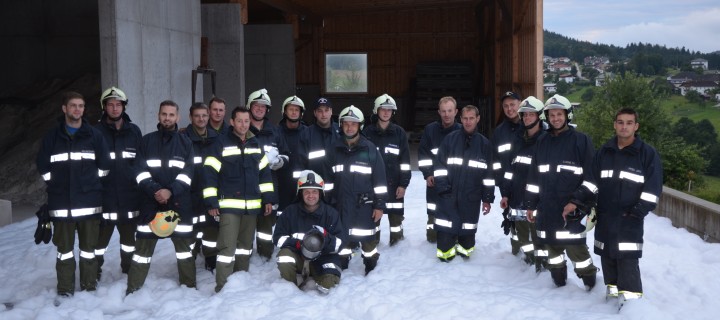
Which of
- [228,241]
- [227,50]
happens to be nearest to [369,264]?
[228,241]

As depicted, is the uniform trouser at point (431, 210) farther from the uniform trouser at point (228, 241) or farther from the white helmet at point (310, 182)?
the uniform trouser at point (228, 241)

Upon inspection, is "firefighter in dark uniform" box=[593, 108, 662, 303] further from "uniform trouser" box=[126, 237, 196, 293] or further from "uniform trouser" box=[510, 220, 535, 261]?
"uniform trouser" box=[126, 237, 196, 293]

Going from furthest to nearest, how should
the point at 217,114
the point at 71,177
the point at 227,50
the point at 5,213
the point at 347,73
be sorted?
the point at 347,73 < the point at 227,50 < the point at 5,213 < the point at 217,114 < the point at 71,177

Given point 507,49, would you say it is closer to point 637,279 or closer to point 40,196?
point 40,196

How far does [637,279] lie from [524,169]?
5.61ft

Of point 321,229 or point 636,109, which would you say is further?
point 636,109

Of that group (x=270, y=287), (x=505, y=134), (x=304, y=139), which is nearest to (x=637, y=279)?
(x=505, y=134)

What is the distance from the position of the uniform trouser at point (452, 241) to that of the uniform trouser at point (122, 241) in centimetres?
313

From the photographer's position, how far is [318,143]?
7.29m

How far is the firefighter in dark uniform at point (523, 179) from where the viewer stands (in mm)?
6668

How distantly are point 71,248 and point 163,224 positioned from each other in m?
0.88

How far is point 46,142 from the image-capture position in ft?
19.3

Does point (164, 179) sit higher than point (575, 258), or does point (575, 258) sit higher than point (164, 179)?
point (164, 179)

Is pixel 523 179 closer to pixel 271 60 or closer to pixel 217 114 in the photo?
pixel 217 114
